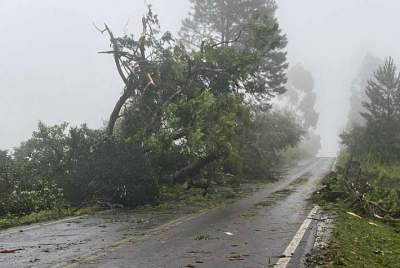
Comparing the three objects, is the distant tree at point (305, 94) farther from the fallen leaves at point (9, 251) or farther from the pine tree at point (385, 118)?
the fallen leaves at point (9, 251)

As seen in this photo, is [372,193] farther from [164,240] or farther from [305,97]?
[305,97]

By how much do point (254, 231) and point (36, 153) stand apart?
410 inches

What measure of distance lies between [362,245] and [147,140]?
9750mm

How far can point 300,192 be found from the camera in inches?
874

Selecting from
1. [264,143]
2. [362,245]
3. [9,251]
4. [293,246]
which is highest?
[264,143]

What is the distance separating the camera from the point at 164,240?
9703 millimetres

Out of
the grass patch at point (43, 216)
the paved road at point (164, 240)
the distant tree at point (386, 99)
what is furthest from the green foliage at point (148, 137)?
the distant tree at point (386, 99)

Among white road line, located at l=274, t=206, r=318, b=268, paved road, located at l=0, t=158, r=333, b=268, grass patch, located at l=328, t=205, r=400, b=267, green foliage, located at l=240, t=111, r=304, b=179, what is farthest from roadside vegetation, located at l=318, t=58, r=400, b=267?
green foliage, located at l=240, t=111, r=304, b=179

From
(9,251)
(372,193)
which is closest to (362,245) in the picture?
(9,251)

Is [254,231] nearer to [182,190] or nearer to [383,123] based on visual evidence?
[182,190]

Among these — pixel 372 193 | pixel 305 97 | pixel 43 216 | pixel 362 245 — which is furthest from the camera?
pixel 305 97

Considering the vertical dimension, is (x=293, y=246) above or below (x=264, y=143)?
below

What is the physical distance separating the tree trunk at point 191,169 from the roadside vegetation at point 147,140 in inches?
1.9

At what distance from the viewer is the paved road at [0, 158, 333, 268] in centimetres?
771
